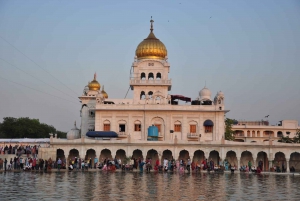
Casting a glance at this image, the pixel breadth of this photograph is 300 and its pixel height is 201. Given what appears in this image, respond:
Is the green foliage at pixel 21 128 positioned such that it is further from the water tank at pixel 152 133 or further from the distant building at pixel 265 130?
the distant building at pixel 265 130

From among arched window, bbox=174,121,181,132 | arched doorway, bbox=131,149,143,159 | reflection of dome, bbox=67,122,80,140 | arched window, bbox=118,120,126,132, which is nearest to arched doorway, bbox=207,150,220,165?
arched window, bbox=174,121,181,132

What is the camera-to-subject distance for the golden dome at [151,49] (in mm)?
55562

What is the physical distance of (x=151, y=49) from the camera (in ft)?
182

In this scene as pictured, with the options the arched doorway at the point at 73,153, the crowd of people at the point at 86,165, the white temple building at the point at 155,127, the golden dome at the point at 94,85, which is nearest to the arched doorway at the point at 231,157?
the white temple building at the point at 155,127

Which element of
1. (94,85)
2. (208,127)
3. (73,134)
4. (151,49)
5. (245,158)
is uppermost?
(151,49)

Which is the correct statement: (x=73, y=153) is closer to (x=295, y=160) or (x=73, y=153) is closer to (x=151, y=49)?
(x=151, y=49)

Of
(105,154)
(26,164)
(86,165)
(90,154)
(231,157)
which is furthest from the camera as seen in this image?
(231,157)

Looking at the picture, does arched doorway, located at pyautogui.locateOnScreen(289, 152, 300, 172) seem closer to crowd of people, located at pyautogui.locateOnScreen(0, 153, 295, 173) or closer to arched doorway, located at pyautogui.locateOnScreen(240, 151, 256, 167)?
crowd of people, located at pyautogui.locateOnScreen(0, 153, 295, 173)

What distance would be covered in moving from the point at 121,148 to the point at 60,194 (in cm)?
2594

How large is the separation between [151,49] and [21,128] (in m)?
31.3

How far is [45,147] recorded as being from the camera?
4484 cm

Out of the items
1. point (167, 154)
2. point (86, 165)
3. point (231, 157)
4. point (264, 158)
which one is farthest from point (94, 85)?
point (264, 158)

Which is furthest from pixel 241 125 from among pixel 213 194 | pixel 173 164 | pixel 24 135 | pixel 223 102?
pixel 213 194

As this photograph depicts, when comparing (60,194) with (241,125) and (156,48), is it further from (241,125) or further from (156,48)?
(241,125)
